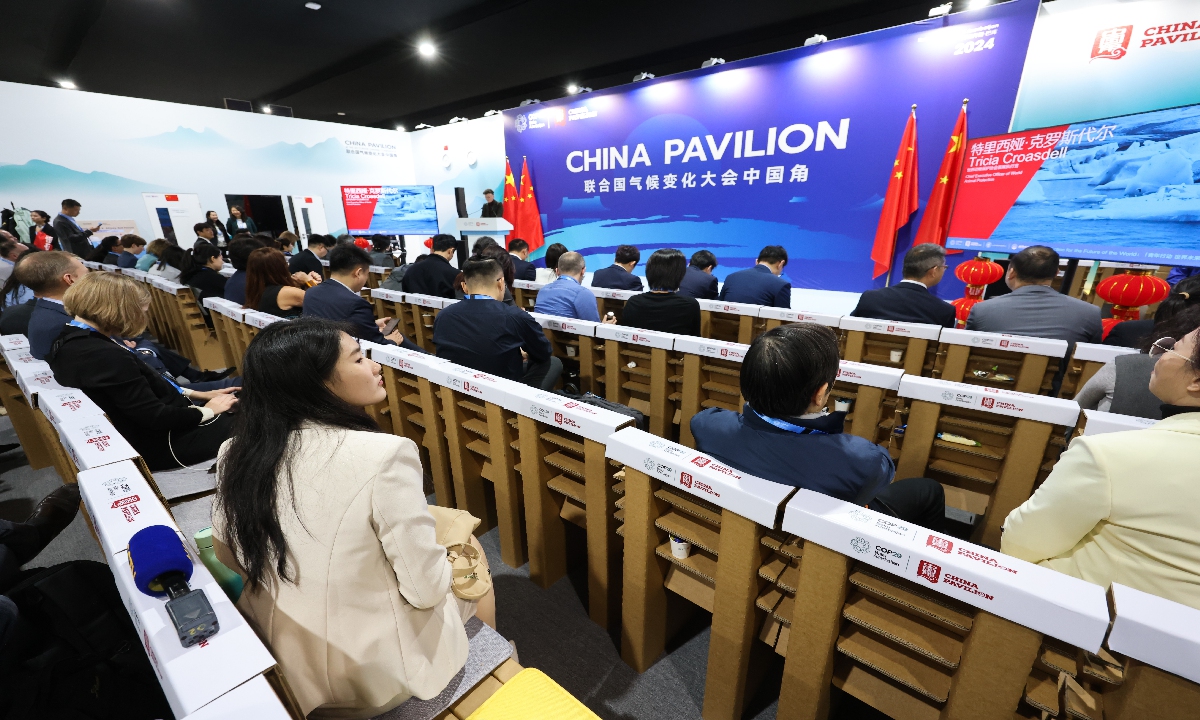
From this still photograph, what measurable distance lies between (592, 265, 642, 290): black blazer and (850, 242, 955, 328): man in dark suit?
205 cm

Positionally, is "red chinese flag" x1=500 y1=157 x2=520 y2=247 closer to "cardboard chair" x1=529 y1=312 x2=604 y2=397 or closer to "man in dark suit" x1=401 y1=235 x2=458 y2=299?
"man in dark suit" x1=401 y1=235 x2=458 y2=299

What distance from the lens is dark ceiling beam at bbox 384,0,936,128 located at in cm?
469

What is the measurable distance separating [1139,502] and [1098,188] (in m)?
3.84

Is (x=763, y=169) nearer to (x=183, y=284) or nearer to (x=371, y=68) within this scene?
(x=371, y=68)

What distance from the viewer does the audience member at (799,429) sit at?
111cm

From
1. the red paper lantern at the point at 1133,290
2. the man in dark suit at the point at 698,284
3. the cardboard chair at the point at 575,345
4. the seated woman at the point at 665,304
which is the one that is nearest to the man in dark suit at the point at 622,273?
the man in dark suit at the point at 698,284

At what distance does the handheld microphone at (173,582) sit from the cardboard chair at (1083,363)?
307 cm

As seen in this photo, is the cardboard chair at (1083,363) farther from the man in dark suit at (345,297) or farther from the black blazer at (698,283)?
the man in dark suit at (345,297)

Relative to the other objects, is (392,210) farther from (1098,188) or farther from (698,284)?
(1098,188)

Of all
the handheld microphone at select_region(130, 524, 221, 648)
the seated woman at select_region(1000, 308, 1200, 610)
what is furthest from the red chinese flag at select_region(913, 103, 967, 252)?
the handheld microphone at select_region(130, 524, 221, 648)

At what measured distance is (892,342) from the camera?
8.69ft

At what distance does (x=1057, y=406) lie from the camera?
4.57ft

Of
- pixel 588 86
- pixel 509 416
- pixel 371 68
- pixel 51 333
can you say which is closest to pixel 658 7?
pixel 588 86

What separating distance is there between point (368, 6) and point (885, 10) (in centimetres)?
538
